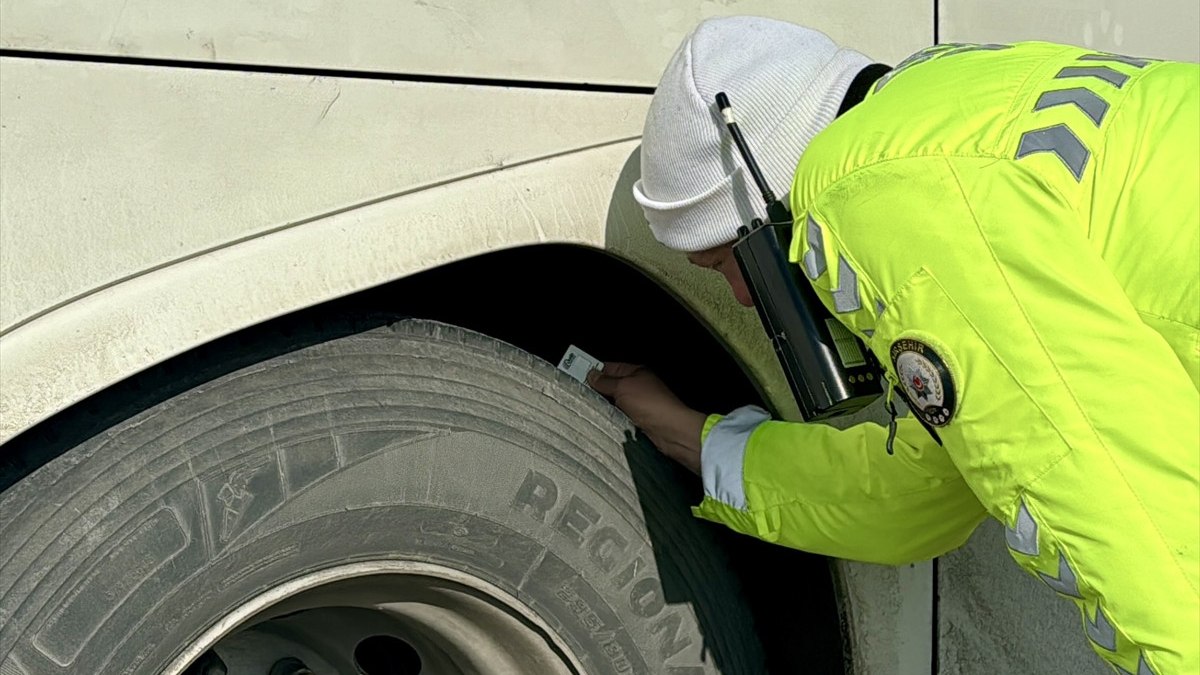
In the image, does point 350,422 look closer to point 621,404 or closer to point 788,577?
point 621,404

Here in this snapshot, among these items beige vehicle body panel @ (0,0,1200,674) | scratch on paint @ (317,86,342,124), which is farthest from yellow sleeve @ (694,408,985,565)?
scratch on paint @ (317,86,342,124)

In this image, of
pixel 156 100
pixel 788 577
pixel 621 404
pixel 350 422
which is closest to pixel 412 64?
pixel 156 100

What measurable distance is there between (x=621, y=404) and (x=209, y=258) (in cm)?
71

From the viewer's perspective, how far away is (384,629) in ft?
5.36

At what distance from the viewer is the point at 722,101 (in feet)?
4.46

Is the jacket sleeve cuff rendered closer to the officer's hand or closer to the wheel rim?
the officer's hand

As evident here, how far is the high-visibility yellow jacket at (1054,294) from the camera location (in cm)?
111

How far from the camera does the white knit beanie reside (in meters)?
1.37

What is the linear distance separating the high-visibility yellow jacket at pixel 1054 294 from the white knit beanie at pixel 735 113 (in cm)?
13

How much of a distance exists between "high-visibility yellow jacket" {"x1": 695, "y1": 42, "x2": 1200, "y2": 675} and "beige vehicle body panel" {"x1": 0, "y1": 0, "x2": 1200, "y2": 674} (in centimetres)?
34

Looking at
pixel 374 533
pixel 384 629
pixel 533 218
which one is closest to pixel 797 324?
pixel 533 218

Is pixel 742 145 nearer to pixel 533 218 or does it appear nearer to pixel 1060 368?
pixel 533 218

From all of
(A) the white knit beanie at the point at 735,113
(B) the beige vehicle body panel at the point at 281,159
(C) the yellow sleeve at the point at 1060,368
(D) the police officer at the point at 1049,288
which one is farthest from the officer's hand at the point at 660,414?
(C) the yellow sleeve at the point at 1060,368

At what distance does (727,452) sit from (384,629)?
575mm
